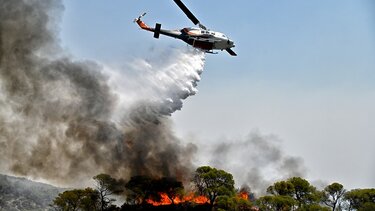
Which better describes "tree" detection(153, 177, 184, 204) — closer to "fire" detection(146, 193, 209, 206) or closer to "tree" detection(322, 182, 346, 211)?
"fire" detection(146, 193, 209, 206)

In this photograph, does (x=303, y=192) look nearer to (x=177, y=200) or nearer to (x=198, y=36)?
(x=177, y=200)

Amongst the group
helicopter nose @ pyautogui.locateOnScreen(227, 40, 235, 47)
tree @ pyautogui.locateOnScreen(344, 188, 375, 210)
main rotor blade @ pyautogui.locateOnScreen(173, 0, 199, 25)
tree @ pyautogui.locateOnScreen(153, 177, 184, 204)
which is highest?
main rotor blade @ pyautogui.locateOnScreen(173, 0, 199, 25)

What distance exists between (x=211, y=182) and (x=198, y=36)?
114ft

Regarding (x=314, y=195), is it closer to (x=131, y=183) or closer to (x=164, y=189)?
(x=164, y=189)

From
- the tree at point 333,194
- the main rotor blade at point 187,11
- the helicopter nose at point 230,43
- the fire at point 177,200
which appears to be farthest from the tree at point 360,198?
the main rotor blade at point 187,11

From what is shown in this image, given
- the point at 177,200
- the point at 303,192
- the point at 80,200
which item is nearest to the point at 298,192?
the point at 303,192

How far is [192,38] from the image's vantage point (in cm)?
7262

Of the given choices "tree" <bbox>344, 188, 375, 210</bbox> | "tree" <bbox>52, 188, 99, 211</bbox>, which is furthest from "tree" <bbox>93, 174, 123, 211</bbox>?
"tree" <bbox>344, 188, 375, 210</bbox>

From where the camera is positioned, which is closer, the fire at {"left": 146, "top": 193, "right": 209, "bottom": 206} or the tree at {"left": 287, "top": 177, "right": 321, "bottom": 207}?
the tree at {"left": 287, "top": 177, "right": 321, "bottom": 207}

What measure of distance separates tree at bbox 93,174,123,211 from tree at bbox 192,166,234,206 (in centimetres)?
1736

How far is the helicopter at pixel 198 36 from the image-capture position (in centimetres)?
7200

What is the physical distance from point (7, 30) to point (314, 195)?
67.5 meters

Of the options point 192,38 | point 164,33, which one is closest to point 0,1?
point 164,33

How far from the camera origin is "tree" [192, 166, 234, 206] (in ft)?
290
